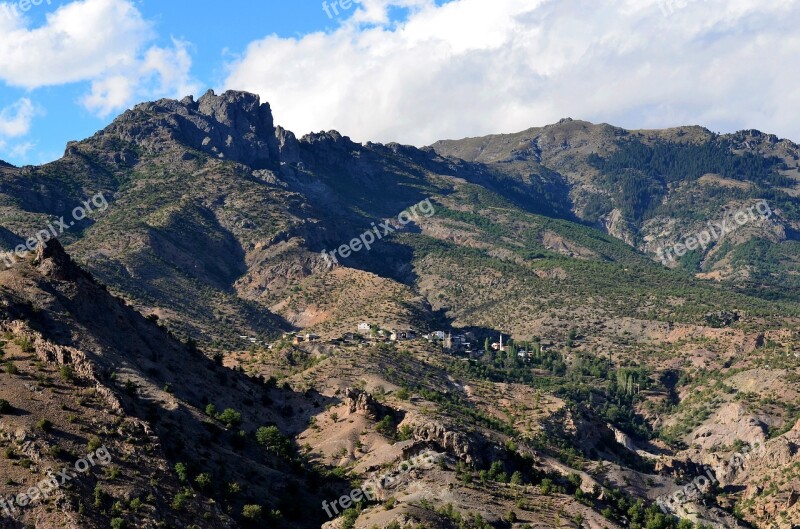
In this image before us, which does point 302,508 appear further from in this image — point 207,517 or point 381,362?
point 381,362

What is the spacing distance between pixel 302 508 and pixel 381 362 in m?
59.0

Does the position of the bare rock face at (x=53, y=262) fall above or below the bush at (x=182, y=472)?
above

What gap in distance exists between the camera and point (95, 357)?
86.9 meters

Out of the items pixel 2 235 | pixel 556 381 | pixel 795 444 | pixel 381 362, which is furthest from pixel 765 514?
pixel 2 235

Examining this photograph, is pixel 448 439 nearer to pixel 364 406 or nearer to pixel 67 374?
pixel 364 406

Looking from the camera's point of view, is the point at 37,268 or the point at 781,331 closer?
the point at 37,268

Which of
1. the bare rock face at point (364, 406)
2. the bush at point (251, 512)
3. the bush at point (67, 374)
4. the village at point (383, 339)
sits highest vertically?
the village at point (383, 339)

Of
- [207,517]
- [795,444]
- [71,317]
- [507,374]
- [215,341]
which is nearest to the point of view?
[207,517]

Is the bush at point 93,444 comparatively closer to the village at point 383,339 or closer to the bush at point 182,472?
the bush at point 182,472

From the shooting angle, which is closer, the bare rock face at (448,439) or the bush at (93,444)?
the bush at (93,444)

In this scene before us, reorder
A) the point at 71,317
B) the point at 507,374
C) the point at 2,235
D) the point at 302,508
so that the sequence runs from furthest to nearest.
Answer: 1. the point at 2,235
2. the point at 507,374
3. the point at 71,317
4. the point at 302,508

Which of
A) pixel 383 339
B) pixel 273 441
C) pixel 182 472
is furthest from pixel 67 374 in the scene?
pixel 383 339

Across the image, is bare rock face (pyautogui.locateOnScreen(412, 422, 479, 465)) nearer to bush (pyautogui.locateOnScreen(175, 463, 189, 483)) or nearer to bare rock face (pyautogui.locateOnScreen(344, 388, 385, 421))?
bare rock face (pyautogui.locateOnScreen(344, 388, 385, 421))

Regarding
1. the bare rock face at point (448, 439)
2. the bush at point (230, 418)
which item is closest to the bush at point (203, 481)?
the bush at point (230, 418)
